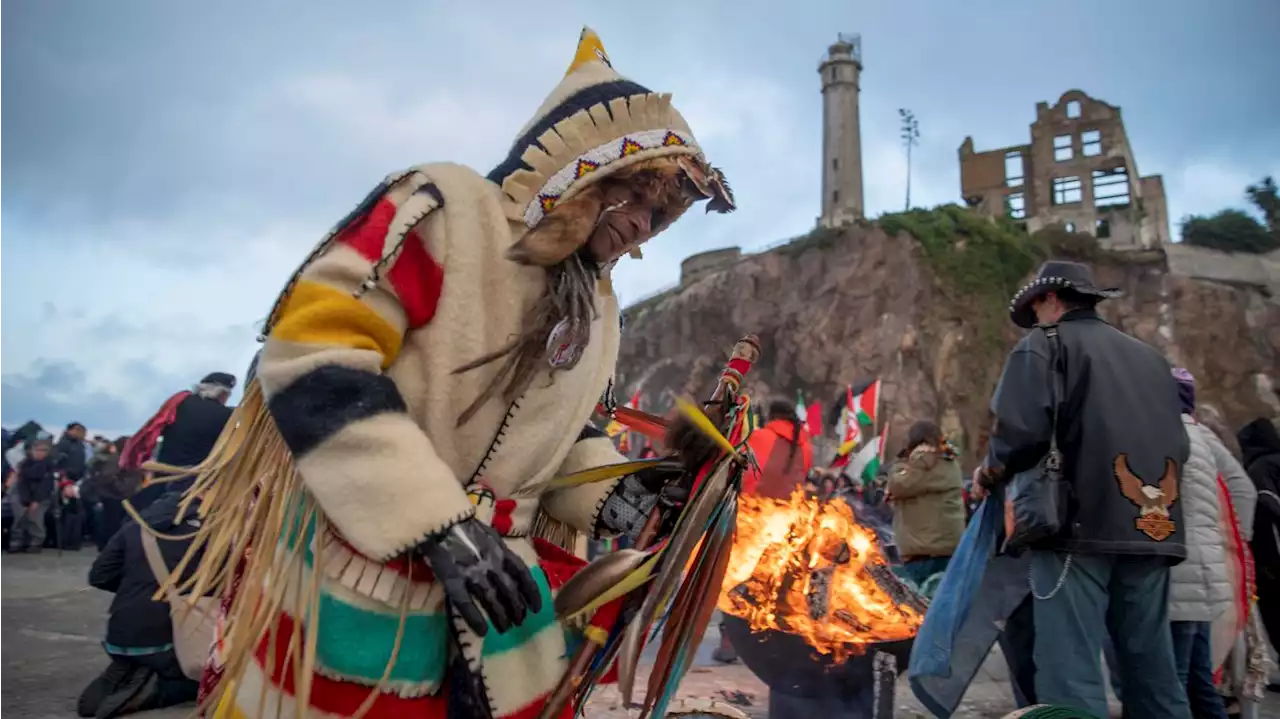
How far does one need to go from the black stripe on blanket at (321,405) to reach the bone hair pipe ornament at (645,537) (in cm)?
60

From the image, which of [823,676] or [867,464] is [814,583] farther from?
[867,464]

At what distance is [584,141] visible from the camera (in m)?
1.68

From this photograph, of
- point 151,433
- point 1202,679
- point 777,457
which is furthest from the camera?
point 777,457

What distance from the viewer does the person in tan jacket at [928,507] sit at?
19.1ft

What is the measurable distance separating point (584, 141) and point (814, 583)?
2.78m

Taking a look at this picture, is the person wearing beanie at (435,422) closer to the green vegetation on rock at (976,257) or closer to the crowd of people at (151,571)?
the crowd of people at (151,571)

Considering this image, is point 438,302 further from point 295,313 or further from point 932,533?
point 932,533

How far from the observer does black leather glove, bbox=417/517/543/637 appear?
135 cm

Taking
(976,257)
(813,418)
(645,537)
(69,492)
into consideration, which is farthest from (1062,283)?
(976,257)

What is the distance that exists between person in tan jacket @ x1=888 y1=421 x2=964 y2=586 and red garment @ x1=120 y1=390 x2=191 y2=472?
188 inches

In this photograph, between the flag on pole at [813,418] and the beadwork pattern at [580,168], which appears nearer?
the beadwork pattern at [580,168]

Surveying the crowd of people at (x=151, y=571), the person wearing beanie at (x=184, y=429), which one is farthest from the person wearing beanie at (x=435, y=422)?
the person wearing beanie at (x=184, y=429)

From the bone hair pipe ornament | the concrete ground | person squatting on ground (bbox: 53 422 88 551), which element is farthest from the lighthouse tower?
the bone hair pipe ornament

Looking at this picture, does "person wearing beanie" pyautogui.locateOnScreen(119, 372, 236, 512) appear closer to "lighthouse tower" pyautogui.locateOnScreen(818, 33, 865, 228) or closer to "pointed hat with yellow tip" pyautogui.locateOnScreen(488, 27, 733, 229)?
"pointed hat with yellow tip" pyautogui.locateOnScreen(488, 27, 733, 229)
